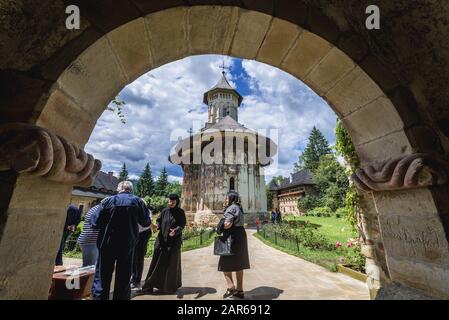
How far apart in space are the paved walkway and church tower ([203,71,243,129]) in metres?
28.1

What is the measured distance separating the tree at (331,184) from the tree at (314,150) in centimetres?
1429

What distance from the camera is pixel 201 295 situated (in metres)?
3.74

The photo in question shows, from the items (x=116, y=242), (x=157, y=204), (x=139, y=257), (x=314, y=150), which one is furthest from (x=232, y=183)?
(x=314, y=150)

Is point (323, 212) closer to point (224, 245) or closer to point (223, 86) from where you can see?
point (223, 86)

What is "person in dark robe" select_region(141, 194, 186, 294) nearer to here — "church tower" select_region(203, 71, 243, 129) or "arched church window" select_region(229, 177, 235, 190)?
"arched church window" select_region(229, 177, 235, 190)

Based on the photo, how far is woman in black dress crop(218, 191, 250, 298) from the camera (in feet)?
11.8

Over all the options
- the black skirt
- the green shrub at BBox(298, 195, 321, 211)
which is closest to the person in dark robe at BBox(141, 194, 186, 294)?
the black skirt

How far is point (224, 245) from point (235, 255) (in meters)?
0.24

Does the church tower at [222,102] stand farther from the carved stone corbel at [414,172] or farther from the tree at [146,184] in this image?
the carved stone corbel at [414,172]

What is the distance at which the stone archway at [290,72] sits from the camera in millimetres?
1346

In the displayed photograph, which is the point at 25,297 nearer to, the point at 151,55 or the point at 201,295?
the point at 151,55

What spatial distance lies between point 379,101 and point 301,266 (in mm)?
5375

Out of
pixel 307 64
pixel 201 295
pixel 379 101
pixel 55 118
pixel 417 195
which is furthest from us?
pixel 201 295
